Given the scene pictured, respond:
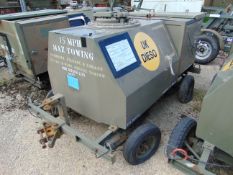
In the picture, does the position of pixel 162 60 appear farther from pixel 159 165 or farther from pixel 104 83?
pixel 159 165

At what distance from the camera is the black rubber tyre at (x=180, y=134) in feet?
7.43

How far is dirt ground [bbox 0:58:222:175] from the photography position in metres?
2.44

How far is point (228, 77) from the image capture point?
174cm

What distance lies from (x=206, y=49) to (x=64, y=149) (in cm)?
428

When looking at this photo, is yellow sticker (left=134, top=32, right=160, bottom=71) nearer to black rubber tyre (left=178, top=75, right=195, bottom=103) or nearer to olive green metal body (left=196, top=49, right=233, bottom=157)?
olive green metal body (left=196, top=49, right=233, bottom=157)

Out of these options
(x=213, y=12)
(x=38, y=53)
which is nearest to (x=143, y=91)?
(x=38, y=53)

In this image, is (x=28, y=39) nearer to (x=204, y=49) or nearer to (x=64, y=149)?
(x=64, y=149)

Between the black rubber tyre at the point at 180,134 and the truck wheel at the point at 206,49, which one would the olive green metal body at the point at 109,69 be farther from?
A: the truck wheel at the point at 206,49

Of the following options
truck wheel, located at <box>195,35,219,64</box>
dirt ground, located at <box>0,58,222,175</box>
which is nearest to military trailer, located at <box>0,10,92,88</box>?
dirt ground, located at <box>0,58,222,175</box>

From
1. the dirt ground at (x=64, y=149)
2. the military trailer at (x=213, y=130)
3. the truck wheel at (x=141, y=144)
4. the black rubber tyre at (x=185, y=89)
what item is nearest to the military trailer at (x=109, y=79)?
the truck wheel at (x=141, y=144)

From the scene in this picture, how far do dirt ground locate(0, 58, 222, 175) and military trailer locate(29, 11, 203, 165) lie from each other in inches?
8.1

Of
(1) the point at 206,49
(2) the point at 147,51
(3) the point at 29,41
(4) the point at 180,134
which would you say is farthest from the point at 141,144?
(1) the point at 206,49

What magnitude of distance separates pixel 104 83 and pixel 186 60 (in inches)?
75.5

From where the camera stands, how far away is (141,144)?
2.38 metres
